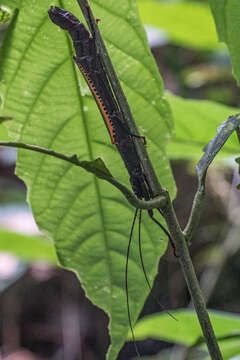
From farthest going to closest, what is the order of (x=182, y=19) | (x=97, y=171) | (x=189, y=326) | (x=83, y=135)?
1. (x=182, y=19)
2. (x=189, y=326)
3. (x=83, y=135)
4. (x=97, y=171)

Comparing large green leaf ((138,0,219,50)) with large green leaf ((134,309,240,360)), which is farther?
large green leaf ((138,0,219,50))

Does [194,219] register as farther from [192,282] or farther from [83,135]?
[83,135]

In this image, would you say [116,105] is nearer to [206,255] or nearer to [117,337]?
[117,337]

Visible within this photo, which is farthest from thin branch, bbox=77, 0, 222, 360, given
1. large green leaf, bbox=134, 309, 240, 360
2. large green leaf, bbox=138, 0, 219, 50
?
large green leaf, bbox=138, 0, 219, 50

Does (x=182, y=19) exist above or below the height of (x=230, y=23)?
below

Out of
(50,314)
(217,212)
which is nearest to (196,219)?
(217,212)

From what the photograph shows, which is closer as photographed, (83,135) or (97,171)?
(97,171)

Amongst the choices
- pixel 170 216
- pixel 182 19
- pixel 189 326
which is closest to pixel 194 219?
pixel 170 216

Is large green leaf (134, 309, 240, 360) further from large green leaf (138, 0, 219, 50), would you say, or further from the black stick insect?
large green leaf (138, 0, 219, 50)
